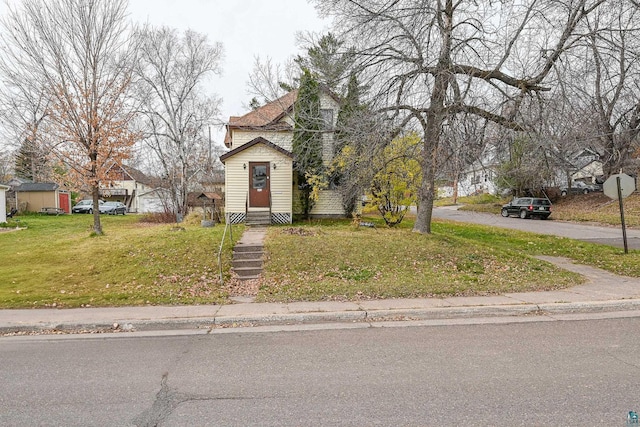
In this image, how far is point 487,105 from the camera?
10984 mm

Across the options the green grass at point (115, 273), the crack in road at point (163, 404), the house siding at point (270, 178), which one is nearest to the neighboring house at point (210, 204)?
the house siding at point (270, 178)

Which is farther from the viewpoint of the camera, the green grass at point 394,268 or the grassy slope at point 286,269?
the green grass at point 394,268

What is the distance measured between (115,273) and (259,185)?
33.7 ft

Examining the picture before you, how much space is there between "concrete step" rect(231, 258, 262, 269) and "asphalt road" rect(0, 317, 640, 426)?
4.06 m

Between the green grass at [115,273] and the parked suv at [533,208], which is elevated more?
the parked suv at [533,208]

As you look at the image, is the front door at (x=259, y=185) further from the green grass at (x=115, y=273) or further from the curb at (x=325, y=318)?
the curb at (x=325, y=318)

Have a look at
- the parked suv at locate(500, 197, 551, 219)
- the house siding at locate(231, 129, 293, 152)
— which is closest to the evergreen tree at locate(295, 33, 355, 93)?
the house siding at locate(231, 129, 293, 152)

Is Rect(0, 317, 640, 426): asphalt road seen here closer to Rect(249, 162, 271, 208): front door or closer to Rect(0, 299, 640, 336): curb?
Rect(0, 299, 640, 336): curb

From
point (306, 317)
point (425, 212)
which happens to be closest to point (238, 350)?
point (306, 317)

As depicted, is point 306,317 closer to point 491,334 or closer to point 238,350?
point 238,350

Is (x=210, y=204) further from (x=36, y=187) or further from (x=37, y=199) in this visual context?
(x=36, y=187)

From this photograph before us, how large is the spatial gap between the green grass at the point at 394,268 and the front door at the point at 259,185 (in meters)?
Result: 5.74

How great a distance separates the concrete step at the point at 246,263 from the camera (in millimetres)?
9992

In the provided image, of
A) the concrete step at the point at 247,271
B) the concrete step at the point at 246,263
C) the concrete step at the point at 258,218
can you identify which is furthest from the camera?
→ the concrete step at the point at 258,218
